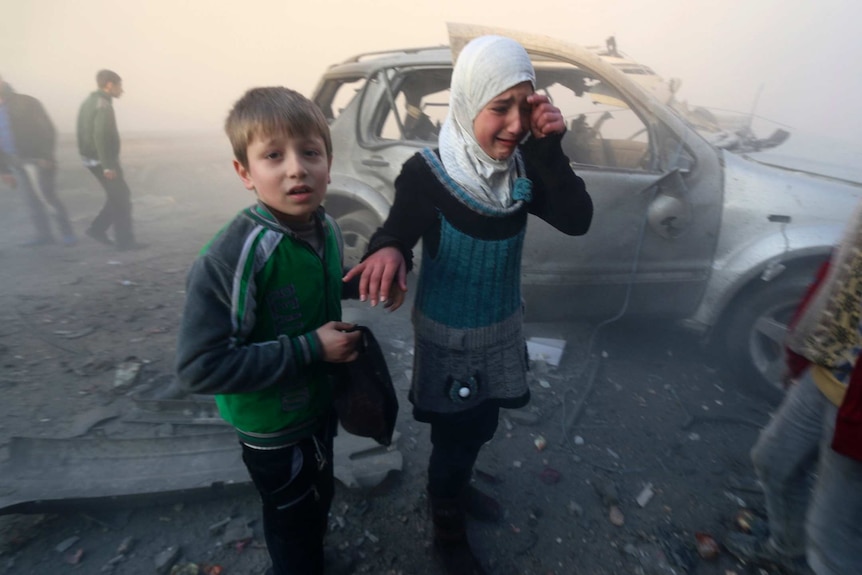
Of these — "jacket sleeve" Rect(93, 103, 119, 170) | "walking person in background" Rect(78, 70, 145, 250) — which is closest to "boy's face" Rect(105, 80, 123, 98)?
"walking person in background" Rect(78, 70, 145, 250)

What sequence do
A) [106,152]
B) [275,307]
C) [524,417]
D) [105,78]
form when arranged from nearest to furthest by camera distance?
[275,307] < [524,417] < [105,78] < [106,152]

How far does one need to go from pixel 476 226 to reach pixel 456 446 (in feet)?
3.01

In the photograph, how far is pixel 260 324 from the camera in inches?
46.1

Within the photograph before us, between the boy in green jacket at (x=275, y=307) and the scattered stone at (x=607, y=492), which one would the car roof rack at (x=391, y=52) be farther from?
the scattered stone at (x=607, y=492)

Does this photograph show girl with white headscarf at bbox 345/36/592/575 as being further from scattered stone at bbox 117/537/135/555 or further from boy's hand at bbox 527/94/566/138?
scattered stone at bbox 117/537/135/555

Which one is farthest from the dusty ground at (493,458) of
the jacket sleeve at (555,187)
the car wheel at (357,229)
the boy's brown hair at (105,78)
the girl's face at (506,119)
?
the boy's brown hair at (105,78)

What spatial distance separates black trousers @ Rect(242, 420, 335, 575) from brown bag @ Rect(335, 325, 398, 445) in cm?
17

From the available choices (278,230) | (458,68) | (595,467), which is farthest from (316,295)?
(595,467)

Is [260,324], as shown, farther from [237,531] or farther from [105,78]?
[105,78]

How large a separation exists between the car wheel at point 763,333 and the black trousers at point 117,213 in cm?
674

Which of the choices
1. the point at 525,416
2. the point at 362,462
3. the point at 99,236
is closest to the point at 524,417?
the point at 525,416

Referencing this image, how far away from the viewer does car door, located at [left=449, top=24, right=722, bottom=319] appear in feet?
9.77

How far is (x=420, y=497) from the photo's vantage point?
2.29 m

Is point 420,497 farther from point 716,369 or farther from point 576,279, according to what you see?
point 716,369
